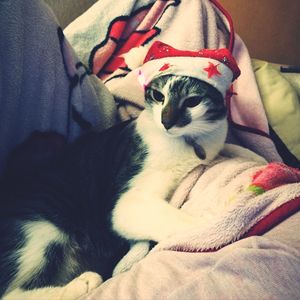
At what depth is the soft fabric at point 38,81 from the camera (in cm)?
72

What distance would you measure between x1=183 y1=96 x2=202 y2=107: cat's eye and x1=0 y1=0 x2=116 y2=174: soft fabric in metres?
→ 0.30

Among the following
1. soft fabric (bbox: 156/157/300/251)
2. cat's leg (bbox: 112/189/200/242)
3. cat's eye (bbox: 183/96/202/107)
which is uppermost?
cat's eye (bbox: 183/96/202/107)

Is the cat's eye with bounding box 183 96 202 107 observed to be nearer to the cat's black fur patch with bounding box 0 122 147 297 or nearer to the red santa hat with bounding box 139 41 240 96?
the red santa hat with bounding box 139 41 240 96

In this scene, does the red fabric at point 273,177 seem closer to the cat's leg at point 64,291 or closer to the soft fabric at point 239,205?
the soft fabric at point 239,205

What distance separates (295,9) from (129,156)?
1.08 meters

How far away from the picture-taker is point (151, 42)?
1112 millimetres

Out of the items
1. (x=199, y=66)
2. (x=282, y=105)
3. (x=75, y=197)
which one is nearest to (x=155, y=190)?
(x=75, y=197)

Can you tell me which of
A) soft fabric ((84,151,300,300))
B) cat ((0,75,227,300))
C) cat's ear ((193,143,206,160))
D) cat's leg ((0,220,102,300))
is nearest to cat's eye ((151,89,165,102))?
cat ((0,75,227,300))

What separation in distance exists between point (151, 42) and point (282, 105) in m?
0.47

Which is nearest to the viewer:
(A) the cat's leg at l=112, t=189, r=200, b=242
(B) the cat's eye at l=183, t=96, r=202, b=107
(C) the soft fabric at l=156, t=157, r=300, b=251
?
(C) the soft fabric at l=156, t=157, r=300, b=251

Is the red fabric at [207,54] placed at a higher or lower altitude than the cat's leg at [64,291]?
higher

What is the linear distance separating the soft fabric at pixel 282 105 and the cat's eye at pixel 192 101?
36cm

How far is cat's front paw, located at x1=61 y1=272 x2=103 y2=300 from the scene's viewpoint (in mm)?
626

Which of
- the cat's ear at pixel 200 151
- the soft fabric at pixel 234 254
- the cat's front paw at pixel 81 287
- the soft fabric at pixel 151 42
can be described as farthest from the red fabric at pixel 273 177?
the cat's front paw at pixel 81 287
